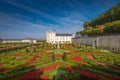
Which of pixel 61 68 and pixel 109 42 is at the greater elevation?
pixel 109 42

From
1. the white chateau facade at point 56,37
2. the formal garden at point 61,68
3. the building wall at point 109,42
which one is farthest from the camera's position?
the white chateau facade at point 56,37

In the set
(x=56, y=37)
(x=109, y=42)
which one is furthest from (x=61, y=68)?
Result: (x=56, y=37)

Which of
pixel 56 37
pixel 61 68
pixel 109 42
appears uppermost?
pixel 56 37

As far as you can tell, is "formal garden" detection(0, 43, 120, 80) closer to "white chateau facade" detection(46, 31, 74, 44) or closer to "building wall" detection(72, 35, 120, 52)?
"building wall" detection(72, 35, 120, 52)

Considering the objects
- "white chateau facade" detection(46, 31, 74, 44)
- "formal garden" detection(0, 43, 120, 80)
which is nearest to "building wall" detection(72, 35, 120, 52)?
"formal garden" detection(0, 43, 120, 80)

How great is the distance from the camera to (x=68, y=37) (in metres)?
108

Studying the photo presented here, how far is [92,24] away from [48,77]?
77.6 meters

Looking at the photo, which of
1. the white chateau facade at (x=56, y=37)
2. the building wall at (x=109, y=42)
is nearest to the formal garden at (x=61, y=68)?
the building wall at (x=109, y=42)

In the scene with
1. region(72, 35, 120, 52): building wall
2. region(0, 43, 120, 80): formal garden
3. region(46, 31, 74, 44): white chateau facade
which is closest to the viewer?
region(0, 43, 120, 80): formal garden

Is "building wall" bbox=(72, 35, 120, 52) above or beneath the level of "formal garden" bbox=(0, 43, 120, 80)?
above

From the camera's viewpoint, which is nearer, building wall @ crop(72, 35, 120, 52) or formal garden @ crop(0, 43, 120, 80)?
formal garden @ crop(0, 43, 120, 80)

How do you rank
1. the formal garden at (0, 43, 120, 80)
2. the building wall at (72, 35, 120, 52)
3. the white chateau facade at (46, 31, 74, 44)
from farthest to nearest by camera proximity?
the white chateau facade at (46, 31, 74, 44) < the building wall at (72, 35, 120, 52) < the formal garden at (0, 43, 120, 80)

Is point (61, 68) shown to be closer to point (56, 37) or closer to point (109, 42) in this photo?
point (109, 42)

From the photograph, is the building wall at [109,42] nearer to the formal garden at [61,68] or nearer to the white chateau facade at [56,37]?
the formal garden at [61,68]
